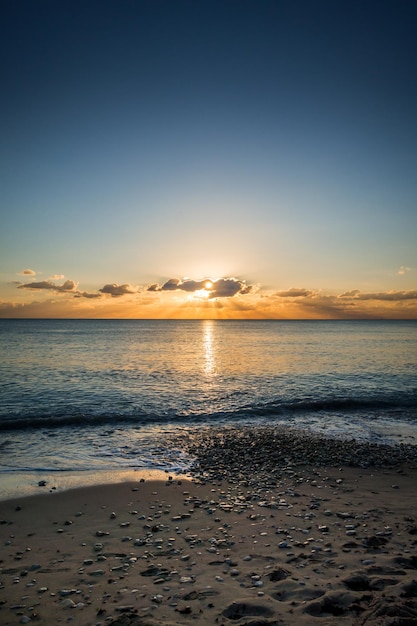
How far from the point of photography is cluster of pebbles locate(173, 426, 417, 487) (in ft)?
46.2

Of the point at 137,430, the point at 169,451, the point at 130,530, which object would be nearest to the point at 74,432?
the point at 137,430

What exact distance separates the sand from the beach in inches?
1.2

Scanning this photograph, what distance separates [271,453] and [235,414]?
28.0 feet

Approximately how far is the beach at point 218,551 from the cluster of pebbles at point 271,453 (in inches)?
8.6

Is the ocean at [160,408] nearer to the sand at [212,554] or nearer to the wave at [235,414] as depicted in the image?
the wave at [235,414]

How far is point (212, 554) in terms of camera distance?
26.9ft

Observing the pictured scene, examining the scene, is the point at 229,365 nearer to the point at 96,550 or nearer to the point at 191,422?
the point at 191,422

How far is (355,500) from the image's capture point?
37.1ft

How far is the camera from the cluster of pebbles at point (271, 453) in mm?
14078

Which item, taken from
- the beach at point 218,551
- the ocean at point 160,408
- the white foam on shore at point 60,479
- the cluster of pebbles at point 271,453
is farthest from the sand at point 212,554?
the ocean at point 160,408

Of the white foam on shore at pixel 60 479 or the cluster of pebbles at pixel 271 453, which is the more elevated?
the white foam on shore at pixel 60 479

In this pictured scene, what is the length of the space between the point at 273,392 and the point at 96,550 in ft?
78.7

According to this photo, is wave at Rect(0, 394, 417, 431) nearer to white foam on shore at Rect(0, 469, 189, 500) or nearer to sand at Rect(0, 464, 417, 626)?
white foam on shore at Rect(0, 469, 189, 500)

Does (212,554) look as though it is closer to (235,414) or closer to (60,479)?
(60,479)
